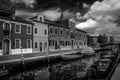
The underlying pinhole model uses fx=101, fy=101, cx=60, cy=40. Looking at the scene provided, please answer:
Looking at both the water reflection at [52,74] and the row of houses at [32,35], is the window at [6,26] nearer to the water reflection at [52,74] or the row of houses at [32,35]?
the row of houses at [32,35]

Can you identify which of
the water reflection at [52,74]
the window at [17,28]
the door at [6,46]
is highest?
the window at [17,28]

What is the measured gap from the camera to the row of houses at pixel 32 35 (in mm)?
22031

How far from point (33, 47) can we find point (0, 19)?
1028 cm

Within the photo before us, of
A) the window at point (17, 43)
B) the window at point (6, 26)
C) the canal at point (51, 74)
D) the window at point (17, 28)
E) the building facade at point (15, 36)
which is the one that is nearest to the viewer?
the canal at point (51, 74)

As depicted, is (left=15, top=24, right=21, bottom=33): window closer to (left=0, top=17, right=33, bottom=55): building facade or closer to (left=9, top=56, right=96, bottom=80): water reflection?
(left=0, top=17, right=33, bottom=55): building facade

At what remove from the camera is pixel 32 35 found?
2727 centimetres

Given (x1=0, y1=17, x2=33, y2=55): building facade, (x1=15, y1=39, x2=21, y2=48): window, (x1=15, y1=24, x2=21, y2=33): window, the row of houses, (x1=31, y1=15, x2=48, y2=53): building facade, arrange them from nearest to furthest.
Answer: (x1=0, y1=17, x2=33, y2=55): building facade < the row of houses < (x1=15, y1=39, x2=21, y2=48): window < (x1=15, y1=24, x2=21, y2=33): window < (x1=31, y1=15, x2=48, y2=53): building facade

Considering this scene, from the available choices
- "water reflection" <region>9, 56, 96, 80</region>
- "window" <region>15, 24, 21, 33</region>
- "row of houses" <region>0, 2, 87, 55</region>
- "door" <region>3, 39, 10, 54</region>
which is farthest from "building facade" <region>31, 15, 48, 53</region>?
"water reflection" <region>9, 56, 96, 80</region>

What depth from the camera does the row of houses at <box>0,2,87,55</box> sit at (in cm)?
2203

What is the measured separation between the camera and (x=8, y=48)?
879 inches

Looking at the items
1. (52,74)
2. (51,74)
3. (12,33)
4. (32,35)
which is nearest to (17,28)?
(12,33)

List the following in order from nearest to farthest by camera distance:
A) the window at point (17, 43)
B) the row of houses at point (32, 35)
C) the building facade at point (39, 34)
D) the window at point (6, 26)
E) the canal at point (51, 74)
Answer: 1. the canal at point (51, 74)
2. the window at point (6, 26)
3. the row of houses at point (32, 35)
4. the window at point (17, 43)
5. the building facade at point (39, 34)

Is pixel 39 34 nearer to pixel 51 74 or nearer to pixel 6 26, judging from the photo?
pixel 6 26

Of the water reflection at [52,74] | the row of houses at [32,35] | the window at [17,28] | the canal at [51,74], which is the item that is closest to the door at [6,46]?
the row of houses at [32,35]
